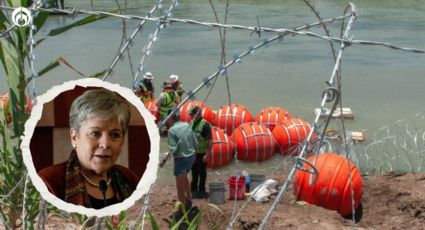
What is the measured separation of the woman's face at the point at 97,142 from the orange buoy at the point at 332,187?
6.17 meters

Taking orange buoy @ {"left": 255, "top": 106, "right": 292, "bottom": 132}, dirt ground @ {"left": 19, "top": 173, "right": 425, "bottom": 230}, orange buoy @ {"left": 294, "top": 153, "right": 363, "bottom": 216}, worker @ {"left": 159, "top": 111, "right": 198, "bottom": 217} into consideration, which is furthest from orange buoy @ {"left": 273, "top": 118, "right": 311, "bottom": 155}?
worker @ {"left": 159, "top": 111, "right": 198, "bottom": 217}

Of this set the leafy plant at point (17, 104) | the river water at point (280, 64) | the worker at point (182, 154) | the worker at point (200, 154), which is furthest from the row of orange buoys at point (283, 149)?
the leafy plant at point (17, 104)

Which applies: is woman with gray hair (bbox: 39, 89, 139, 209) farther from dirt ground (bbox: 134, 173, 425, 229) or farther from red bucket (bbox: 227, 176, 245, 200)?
red bucket (bbox: 227, 176, 245, 200)

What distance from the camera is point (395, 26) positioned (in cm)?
2908

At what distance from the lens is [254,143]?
10.4 meters

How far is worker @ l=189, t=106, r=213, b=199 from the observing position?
8094 millimetres

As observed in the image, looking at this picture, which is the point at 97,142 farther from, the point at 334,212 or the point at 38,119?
the point at 334,212

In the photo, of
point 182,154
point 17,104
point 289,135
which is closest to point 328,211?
point 182,154

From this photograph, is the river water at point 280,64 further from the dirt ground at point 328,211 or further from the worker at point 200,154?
the dirt ground at point 328,211

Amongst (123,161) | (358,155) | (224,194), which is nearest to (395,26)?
(358,155)

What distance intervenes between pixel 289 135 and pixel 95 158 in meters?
9.15

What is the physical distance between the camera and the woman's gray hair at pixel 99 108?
1683 millimetres

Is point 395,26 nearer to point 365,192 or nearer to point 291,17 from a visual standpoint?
point 291,17

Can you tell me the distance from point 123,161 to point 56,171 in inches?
7.1
